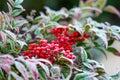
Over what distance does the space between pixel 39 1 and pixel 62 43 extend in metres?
1.67

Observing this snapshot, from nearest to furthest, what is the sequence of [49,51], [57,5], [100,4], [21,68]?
[21,68] → [49,51] → [100,4] → [57,5]

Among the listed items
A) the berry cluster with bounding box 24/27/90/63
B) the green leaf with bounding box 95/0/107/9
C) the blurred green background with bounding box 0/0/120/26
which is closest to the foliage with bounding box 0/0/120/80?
the berry cluster with bounding box 24/27/90/63

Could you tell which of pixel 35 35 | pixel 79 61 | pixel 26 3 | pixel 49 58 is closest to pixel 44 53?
pixel 49 58

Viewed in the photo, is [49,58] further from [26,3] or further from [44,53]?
[26,3]

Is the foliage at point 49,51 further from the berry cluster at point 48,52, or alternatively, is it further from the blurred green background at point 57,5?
the blurred green background at point 57,5

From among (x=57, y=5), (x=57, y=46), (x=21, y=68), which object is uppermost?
(x=57, y=5)

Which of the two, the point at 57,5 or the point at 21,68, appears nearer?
the point at 21,68

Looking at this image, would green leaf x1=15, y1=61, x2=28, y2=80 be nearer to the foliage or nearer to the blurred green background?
the foliage

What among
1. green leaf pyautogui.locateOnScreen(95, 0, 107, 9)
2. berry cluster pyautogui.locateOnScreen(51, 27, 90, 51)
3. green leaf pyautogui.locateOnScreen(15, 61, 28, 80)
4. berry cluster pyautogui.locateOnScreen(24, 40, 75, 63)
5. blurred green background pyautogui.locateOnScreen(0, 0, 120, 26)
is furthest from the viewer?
blurred green background pyautogui.locateOnScreen(0, 0, 120, 26)

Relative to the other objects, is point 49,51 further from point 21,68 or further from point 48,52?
point 21,68

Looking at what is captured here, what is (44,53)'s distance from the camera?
990 mm

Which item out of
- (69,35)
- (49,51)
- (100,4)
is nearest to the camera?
(49,51)

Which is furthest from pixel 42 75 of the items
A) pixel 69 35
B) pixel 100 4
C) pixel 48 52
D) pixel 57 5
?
pixel 57 5

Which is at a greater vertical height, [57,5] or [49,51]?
[57,5]
